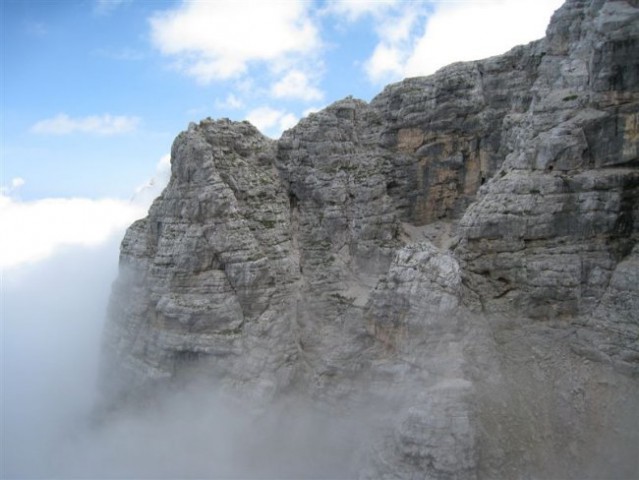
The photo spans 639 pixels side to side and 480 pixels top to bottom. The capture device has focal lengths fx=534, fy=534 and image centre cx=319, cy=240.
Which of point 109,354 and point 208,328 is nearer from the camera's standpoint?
point 208,328

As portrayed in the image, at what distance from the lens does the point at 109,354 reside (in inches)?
1371

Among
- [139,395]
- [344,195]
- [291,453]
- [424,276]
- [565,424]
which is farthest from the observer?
[344,195]

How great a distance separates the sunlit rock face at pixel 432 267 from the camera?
79.9ft

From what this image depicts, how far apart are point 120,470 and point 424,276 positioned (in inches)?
794

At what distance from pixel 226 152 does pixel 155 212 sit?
608 cm

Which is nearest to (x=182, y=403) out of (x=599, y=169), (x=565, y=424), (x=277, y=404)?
(x=277, y=404)

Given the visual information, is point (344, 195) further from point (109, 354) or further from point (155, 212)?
point (109, 354)

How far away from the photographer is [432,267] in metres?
26.6

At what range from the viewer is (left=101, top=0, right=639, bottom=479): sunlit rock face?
24344mm

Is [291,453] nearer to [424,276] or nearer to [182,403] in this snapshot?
[182,403]

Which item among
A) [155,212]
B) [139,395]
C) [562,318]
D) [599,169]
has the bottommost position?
[139,395]

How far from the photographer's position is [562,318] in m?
26.0

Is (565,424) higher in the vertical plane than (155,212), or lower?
lower

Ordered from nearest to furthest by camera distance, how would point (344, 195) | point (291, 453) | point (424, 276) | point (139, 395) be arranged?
point (424, 276)
point (291, 453)
point (139, 395)
point (344, 195)
